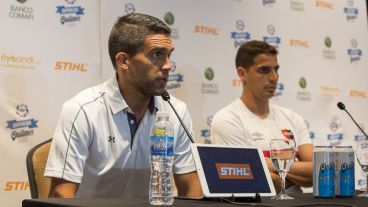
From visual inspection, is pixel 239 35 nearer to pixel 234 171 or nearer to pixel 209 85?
pixel 209 85

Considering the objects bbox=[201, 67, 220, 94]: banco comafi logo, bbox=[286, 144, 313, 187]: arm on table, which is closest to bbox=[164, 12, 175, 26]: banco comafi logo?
bbox=[201, 67, 220, 94]: banco comafi logo

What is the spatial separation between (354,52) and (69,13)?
2.67 meters

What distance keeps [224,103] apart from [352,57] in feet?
5.07

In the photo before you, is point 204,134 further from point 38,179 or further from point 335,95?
point 38,179

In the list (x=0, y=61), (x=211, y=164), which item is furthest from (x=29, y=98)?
(x=211, y=164)

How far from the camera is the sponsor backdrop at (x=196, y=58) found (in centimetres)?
326

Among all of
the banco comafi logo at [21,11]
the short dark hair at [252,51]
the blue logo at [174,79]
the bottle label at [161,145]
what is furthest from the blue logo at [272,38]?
the bottle label at [161,145]

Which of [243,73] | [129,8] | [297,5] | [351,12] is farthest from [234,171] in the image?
[351,12]

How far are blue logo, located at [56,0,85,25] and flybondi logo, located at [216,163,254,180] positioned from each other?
2030 mm

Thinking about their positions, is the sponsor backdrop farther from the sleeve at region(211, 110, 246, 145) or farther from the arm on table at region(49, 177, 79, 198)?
the arm on table at region(49, 177, 79, 198)

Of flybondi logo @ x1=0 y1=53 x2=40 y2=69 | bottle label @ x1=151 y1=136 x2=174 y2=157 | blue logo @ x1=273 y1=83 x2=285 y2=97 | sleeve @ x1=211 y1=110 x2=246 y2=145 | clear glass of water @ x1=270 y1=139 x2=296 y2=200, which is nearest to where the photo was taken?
bottle label @ x1=151 y1=136 x2=174 y2=157

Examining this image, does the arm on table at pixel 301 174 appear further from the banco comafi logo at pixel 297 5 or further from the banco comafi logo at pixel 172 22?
the banco comafi logo at pixel 297 5

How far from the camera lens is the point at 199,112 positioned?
4.04 metres

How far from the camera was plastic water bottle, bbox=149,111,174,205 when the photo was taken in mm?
1592
